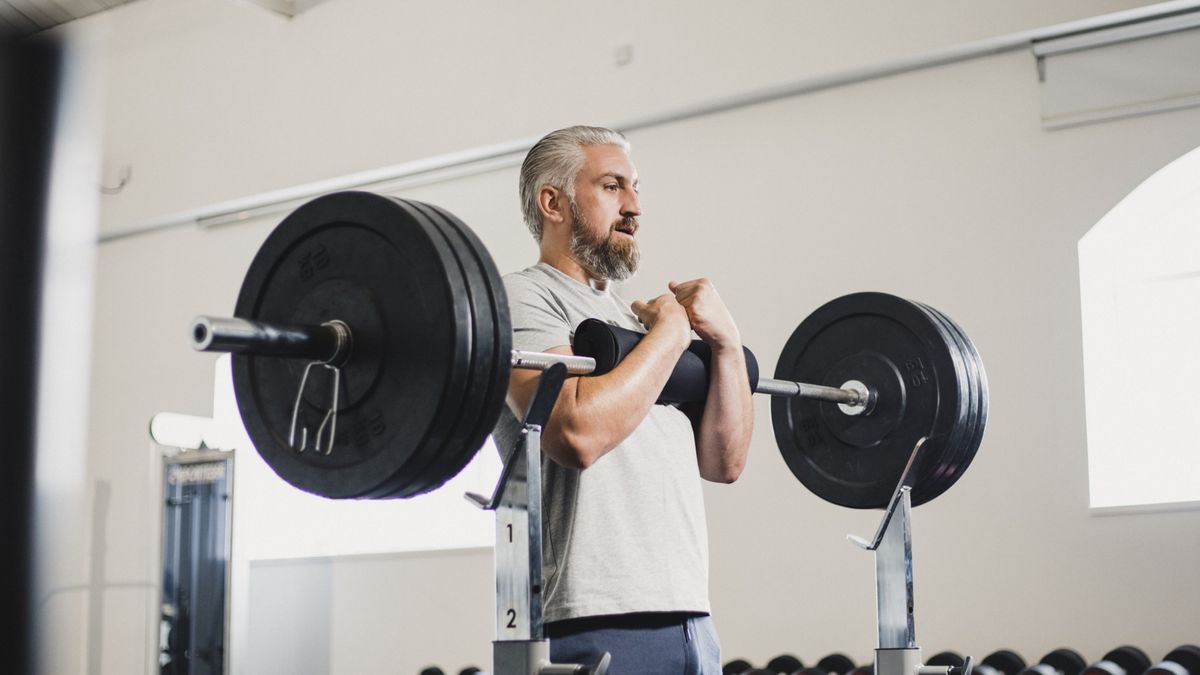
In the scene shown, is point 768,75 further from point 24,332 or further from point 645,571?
point 24,332

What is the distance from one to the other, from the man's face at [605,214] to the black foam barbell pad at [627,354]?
175 mm

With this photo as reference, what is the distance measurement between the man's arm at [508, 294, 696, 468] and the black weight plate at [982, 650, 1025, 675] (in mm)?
2375

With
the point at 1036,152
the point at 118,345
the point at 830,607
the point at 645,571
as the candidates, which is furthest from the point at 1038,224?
the point at 118,345

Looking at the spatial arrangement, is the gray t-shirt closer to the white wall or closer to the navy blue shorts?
the navy blue shorts

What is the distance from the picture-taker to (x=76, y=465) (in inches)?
37.3

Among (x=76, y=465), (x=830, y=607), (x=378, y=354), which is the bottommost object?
(x=830, y=607)

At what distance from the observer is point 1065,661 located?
356cm

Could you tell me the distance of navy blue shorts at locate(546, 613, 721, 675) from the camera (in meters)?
1.57

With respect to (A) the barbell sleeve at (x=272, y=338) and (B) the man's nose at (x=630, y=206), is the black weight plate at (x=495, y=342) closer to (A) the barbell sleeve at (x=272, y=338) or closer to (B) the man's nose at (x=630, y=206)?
(A) the barbell sleeve at (x=272, y=338)

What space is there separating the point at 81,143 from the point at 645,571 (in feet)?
2.94

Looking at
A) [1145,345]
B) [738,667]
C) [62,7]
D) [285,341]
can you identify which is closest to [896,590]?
[285,341]

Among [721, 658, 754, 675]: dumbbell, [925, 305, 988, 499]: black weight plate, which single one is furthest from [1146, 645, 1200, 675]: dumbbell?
[925, 305, 988, 499]: black weight plate

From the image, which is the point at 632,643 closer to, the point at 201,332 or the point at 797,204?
the point at 201,332

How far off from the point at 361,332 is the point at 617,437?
1.28ft
